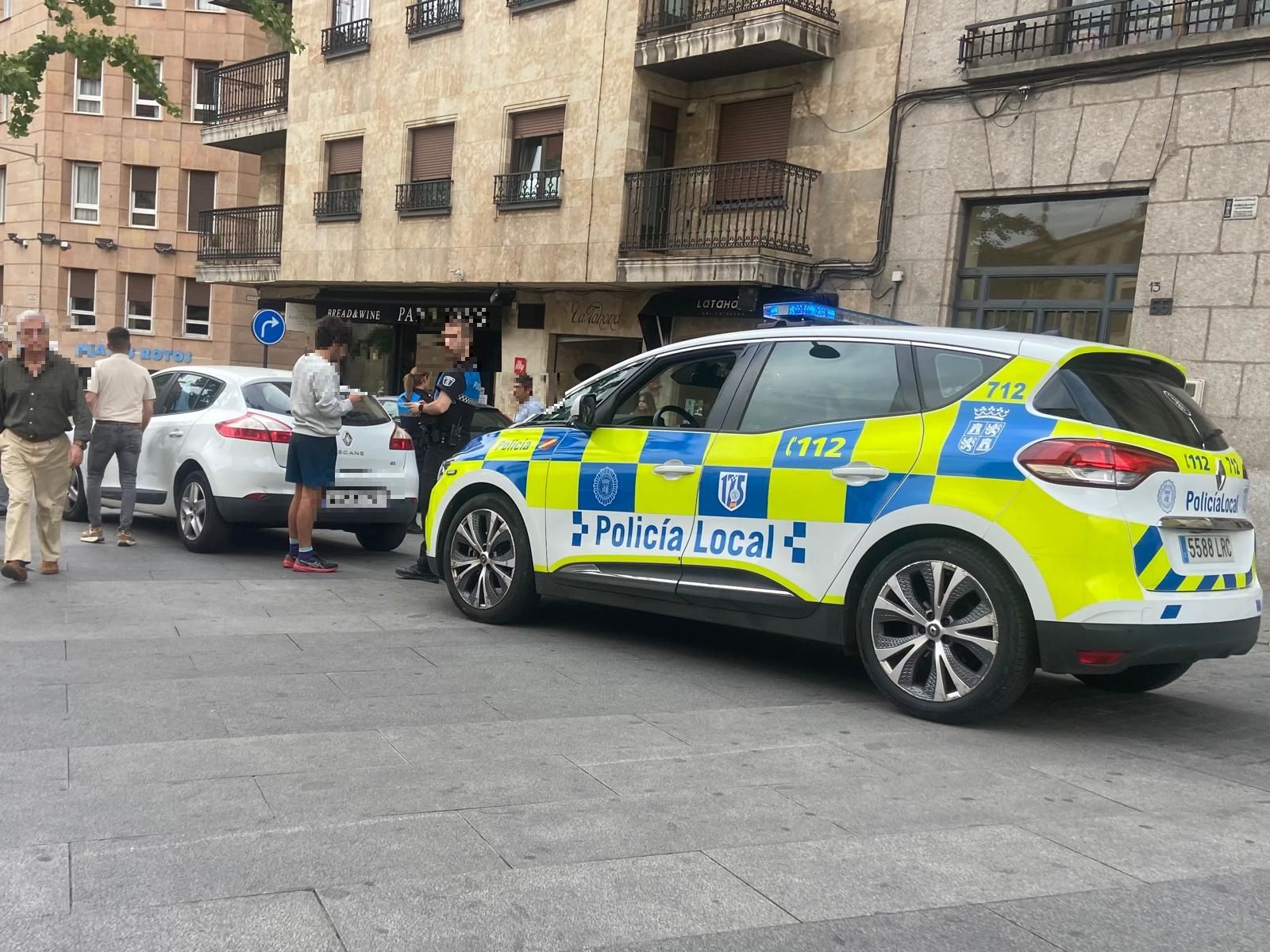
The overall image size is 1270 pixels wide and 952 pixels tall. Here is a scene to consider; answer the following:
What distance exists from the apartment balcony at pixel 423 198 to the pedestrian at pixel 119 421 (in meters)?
10.9

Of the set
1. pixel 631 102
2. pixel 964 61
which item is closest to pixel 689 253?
pixel 631 102

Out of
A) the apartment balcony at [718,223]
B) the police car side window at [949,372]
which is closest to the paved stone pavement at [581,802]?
the police car side window at [949,372]

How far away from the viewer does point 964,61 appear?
47.8 ft

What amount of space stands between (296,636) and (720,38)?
39.4 ft

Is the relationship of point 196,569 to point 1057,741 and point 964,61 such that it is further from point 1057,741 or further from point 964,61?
point 964,61

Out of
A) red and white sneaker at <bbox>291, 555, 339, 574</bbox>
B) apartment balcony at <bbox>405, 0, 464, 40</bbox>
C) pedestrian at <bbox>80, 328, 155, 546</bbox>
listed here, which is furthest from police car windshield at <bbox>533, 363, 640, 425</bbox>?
apartment balcony at <bbox>405, 0, 464, 40</bbox>

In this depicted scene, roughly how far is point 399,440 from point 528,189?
9970 mm

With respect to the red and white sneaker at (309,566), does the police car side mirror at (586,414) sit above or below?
above

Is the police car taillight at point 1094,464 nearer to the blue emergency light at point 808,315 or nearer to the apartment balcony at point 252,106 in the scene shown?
the blue emergency light at point 808,315

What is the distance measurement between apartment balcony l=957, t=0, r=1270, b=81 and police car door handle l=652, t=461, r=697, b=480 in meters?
9.05

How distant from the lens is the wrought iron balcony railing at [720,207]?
16469 millimetres

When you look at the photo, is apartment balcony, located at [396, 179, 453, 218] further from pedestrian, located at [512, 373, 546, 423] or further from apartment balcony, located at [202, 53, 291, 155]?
pedestrian, located at [512, 373, 546, 423]

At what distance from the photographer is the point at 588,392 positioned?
7.10 m

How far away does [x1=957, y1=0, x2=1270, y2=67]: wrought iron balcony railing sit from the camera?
12.5 meters
